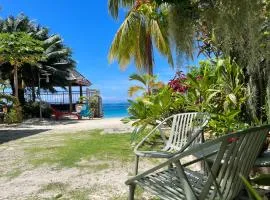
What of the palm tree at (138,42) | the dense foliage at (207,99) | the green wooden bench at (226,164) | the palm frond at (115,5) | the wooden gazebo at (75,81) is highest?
the palm frond at (115,5)

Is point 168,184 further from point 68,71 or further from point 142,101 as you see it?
point 68,71

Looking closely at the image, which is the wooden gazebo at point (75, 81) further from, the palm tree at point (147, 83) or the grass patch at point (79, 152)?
the grass patch at point (79, 152)

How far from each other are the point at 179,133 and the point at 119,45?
1188cm

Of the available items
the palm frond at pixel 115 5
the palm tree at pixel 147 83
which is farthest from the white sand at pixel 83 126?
the palm frond at pixel 115 5

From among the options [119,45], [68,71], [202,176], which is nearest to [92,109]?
[68,71]

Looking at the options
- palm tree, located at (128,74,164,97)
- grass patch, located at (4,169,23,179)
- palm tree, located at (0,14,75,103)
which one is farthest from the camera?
palm tree, located at (0,14,75,103)

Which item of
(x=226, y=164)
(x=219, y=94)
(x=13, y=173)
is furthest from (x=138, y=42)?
(x=226, y=164)

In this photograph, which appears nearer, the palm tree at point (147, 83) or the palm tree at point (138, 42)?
the palm tree at point (147, 83)

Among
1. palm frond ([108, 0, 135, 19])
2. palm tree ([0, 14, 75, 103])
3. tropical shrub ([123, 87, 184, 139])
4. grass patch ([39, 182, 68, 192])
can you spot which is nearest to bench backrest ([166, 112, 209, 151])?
grass patch ([39, 182, 68, 192])

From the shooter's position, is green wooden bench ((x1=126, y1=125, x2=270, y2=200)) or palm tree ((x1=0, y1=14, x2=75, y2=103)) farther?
palm tree ((x1=0, y1=14, x2=75, y2=103))

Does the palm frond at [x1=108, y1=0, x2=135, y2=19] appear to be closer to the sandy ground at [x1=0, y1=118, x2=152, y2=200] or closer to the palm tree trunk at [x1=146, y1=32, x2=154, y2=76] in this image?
the palm tree trunk at [x1=146, y1=32, x2=154, y2=76]

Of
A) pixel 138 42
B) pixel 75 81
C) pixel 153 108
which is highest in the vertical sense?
pixel 138 42

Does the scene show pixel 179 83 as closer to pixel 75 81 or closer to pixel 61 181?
pixel 61 181

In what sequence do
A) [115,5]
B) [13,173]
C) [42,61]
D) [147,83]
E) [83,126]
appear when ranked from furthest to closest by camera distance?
[42,61]
[115,5]
[83,126]
[147,83]
[13,173]
